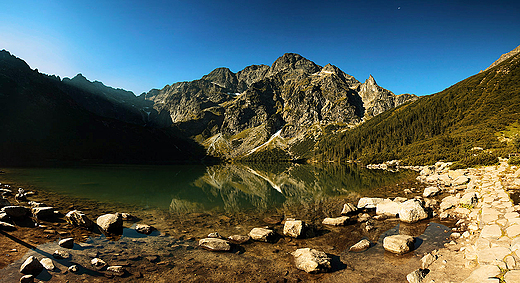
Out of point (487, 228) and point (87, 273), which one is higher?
point (487, 228)

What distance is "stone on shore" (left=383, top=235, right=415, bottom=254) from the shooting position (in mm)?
12109

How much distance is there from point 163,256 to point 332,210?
19062 millimetres

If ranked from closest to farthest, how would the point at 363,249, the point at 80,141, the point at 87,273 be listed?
the point at 87,273 → the point at 363,249 → the point at 80,141

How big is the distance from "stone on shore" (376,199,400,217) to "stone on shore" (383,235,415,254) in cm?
730

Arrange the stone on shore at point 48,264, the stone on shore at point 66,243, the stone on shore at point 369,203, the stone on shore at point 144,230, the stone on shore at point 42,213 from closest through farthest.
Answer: the stone on shore at point 48,264
the stone on shore at point 66,243
the stone on shore at point 144,230
the stone on shore at point 42,213
the stone on shore at point 369,203

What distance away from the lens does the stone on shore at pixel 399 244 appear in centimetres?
1211

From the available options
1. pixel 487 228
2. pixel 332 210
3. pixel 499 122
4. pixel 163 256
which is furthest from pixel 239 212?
pixel 499 122

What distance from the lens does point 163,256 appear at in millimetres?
12570

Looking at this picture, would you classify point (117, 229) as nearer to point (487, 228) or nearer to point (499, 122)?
point (487, 228)

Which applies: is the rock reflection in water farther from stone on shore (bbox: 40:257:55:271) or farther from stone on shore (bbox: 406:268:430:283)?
stone on shore (bbox: 406:268:430:283)

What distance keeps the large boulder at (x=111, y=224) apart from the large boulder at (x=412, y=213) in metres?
24.2

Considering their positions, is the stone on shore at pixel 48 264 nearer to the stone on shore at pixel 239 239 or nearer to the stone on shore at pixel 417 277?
the stone on shore at pixel 239 239

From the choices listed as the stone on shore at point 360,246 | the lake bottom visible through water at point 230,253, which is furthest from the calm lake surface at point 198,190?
the stone on shore at point 360,246

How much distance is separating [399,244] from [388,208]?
8.89 m
